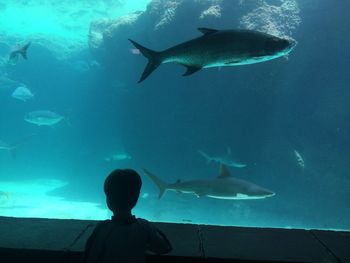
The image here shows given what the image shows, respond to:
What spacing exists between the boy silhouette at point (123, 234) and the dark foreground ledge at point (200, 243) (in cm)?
37

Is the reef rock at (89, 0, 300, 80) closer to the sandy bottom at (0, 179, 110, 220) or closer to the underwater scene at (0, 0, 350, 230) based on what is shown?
the underwater scene at (0, 0, 350, 230)

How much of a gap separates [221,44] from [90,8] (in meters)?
28.2

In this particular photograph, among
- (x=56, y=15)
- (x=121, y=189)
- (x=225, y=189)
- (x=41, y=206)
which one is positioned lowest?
(x=121, y=189)

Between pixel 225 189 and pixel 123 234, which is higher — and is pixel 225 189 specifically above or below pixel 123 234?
above

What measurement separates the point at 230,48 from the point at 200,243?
186 cm

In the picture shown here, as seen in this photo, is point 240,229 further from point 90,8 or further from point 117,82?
point 90,8

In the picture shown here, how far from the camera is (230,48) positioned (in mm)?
3500

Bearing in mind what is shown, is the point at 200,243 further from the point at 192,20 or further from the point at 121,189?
the point at 192,20

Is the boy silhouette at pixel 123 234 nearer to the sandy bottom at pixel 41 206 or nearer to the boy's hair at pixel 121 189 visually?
the boy's hair at pixel 121 189

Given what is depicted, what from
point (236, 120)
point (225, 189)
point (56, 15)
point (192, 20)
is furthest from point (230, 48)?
point (56, 15)

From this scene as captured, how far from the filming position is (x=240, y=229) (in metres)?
3.65

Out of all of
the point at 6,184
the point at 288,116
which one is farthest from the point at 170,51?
the point at 6,184

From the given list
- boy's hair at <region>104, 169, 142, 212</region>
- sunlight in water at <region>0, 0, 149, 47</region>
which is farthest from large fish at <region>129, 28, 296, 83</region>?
sunlight in water at <region>0, 0, 149, 47</region>

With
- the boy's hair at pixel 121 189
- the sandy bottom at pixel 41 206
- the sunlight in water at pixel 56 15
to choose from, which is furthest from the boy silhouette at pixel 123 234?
the sunlight in water at pixel 56 15
